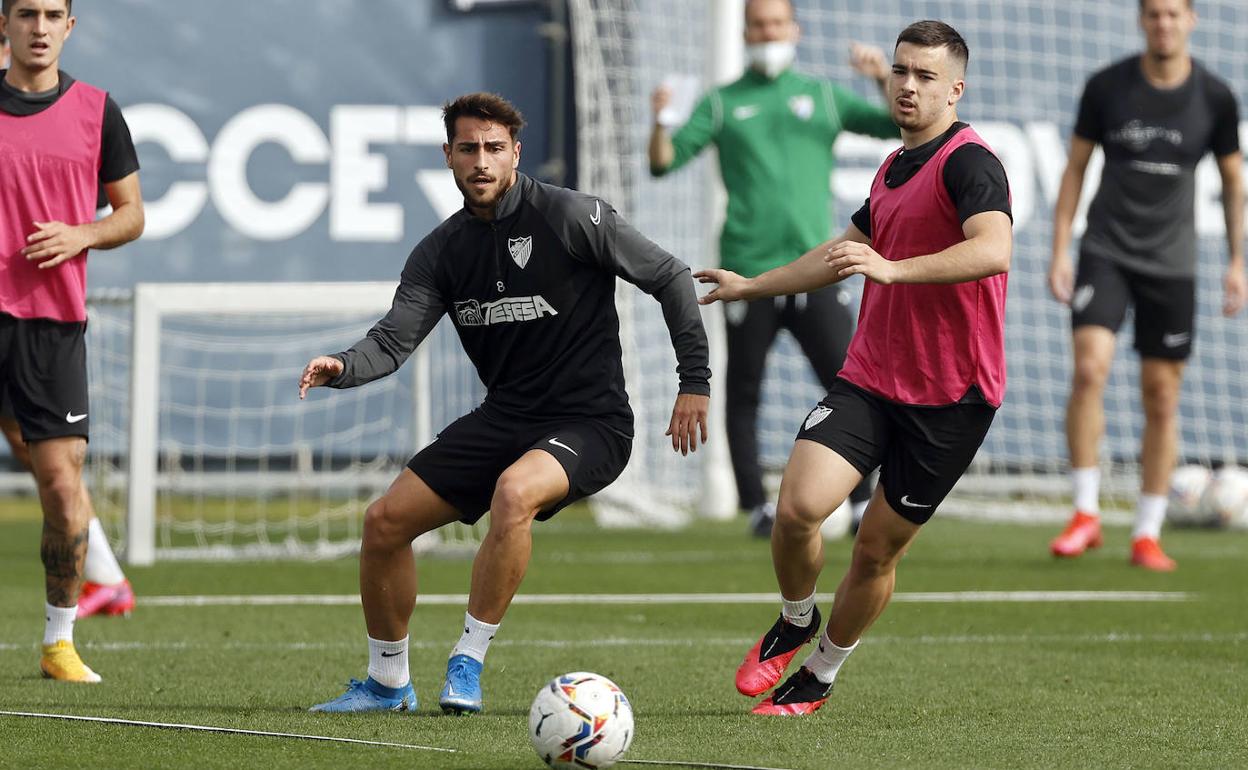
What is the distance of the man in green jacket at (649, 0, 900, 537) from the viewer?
9.67m

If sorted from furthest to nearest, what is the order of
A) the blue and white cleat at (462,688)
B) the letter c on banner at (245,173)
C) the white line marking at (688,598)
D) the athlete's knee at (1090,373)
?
the letter c on banner at (245,173)
the athlete's knee at (1090,373)
the white line marking at (688,598)
the blue and white cleat at (462,688)

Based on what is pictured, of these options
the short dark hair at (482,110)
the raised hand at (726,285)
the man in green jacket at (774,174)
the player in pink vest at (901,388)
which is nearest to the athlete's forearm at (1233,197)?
the man in green jacket at (774,174)

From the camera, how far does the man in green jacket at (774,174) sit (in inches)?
381

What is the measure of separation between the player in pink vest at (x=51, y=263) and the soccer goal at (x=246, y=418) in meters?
3.54

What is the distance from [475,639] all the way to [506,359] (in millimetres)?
806

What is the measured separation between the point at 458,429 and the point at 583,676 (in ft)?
3.68

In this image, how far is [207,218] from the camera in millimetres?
14953

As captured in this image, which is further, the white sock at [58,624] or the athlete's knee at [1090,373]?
the athlete's knee at [1090,373]

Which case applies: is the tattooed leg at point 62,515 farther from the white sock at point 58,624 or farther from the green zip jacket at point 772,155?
the green zip jacket at point 772,155

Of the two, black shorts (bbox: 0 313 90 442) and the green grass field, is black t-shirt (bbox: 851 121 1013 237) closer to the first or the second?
the green grass field

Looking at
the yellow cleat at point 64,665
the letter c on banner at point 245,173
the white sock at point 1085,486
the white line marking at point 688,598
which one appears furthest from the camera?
the letter c on banner at point 245,173

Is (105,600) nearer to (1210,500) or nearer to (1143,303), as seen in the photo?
(1143,303)

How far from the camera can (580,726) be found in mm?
4066

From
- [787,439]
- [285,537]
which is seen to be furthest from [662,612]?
[787,439]
